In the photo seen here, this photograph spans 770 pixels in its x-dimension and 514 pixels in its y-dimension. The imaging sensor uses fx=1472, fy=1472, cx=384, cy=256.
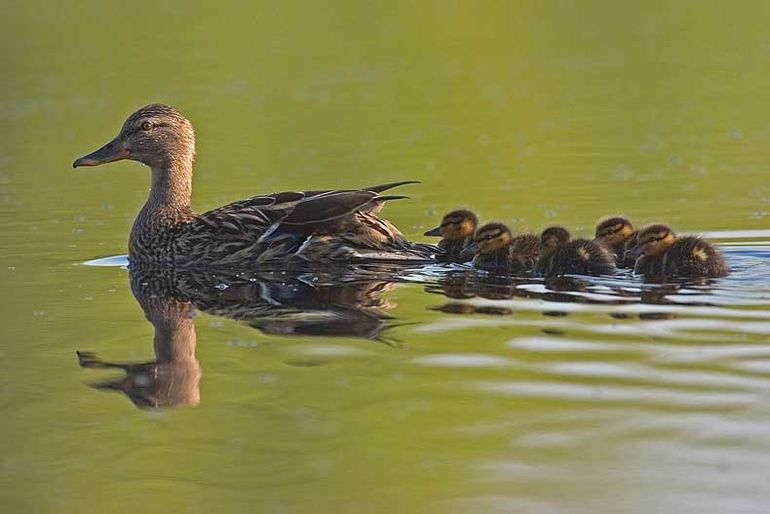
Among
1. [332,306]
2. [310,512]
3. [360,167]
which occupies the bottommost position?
[310,512]

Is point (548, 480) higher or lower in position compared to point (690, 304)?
lower

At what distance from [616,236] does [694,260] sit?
0.87m

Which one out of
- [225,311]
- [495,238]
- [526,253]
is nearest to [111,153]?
[225,311]

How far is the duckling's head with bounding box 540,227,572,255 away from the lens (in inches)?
320

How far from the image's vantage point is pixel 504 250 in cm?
845

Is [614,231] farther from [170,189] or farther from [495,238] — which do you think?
[170,189]

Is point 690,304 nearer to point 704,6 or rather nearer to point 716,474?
point 716,474

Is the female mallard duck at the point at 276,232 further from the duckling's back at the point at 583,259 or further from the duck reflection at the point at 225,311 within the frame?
the duckling's back at the point at 583,259

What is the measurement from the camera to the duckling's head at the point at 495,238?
845 cm

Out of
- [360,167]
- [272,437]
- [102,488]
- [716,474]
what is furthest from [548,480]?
[360,167]

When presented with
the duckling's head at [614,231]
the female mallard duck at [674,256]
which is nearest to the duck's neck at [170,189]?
the duckling's head at [614,231]

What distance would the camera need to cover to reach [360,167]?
13.2 metres

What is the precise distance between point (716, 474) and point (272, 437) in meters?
1.59

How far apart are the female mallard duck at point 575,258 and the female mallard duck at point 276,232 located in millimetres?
970
